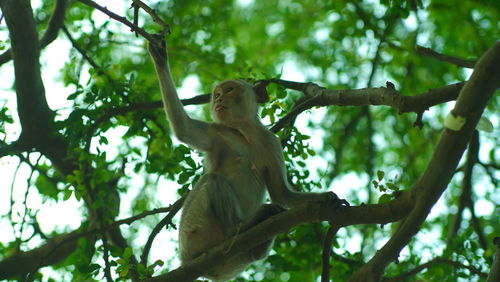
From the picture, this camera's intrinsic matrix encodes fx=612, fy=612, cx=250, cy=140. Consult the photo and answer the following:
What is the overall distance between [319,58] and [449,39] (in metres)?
3.45

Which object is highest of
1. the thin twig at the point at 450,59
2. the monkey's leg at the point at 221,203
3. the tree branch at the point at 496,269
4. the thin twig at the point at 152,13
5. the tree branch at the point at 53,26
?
the tree branch at the point at 53,26

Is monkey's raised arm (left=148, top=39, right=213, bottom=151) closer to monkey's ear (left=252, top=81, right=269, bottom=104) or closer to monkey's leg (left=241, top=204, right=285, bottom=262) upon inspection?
monkey's ear (left=252, top=81, right=269, bottom=104)

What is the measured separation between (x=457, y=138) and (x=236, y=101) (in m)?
4.74

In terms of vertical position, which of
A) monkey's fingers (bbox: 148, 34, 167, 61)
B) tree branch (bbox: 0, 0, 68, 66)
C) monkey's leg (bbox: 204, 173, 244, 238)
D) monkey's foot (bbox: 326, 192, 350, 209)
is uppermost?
tree branch (bbox: 0, 0, 68, 66)

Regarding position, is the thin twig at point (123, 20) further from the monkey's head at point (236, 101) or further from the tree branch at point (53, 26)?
the tree branch at point (53, 26)

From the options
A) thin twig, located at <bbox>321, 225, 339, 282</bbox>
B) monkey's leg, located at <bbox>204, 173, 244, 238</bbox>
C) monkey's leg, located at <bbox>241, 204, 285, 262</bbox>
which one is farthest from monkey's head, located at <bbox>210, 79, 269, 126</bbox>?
thin twig, located at <bbox>321, 225, 339, 282</bbox>

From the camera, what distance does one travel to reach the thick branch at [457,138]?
14.3 ft

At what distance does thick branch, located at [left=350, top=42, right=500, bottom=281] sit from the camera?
436 centimetres

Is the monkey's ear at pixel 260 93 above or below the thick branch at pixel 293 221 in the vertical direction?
above

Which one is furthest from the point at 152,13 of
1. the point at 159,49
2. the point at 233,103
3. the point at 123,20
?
the point at 233,103

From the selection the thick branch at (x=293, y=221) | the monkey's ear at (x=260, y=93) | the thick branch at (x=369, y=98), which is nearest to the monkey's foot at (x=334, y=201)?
the thick branch at (x=293, y=221)

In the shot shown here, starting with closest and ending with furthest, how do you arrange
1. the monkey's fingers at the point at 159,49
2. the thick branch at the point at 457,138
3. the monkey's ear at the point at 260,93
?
1. the thick branch at the point at 457,138
2. the monkey's fingers at the point at 159,49
3. the monkey's ear at the point at 260,93

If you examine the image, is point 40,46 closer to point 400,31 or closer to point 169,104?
point 169,104

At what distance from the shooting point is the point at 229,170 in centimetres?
810
